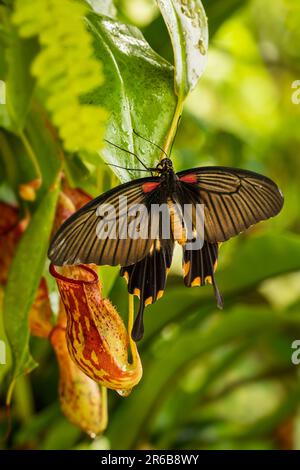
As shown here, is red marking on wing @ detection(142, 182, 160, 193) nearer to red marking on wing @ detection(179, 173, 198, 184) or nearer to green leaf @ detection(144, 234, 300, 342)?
red marking on wing @ detection(179, 173, 198, 184)

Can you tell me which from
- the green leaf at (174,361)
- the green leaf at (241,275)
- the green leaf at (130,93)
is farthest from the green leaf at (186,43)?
the green leaf at (174,361)

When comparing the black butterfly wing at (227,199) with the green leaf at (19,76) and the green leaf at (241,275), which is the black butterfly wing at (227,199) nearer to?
the green leaf at (19,76)

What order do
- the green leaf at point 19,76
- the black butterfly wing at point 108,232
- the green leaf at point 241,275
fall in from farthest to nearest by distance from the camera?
the green leaf at point 241,275 → the green leaf at point 19,76 → the black butterfly wing at point 108,232

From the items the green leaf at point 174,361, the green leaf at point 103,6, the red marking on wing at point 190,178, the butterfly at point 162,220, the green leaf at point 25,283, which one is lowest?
the green leaf at point 174,361

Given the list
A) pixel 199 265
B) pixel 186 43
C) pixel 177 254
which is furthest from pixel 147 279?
pixel 177 254

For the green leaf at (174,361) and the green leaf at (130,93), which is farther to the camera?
the green leaf at (174,361)

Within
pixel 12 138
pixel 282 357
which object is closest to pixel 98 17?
pixel 12 138

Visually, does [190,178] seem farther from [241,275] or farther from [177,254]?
[177,254]

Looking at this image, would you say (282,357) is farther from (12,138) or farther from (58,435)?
(12,138)
